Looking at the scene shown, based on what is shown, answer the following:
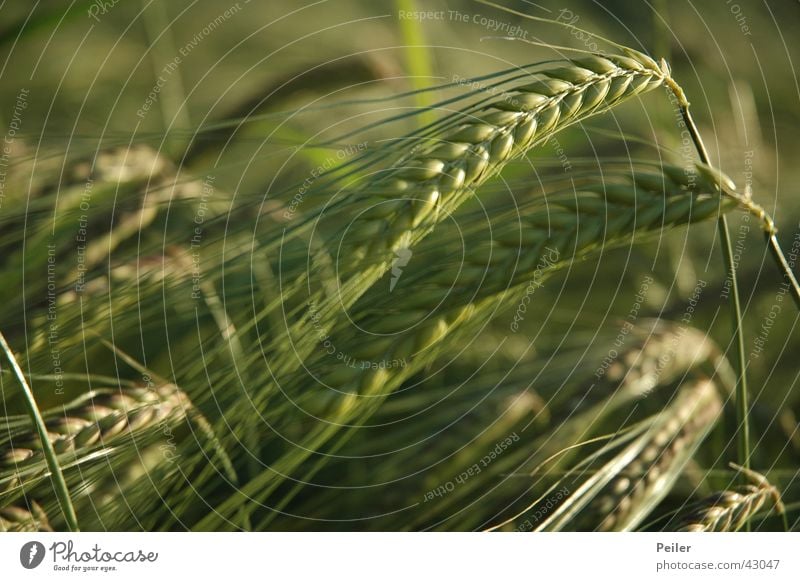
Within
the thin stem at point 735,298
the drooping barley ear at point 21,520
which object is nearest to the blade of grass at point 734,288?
the thin stem at point 735,298

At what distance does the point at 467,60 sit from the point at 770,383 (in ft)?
2.33

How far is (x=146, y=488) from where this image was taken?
2.43 feet

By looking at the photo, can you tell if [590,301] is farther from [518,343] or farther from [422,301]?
[422,301]

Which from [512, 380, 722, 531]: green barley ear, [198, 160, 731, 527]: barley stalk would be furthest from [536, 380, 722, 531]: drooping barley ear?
[198, 160, 731, 527]: barley stalk

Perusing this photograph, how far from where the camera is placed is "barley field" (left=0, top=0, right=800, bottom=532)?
66cm

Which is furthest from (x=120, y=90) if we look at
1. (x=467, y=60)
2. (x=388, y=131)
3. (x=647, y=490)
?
(x=647, y=490)

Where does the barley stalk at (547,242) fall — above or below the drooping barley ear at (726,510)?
above

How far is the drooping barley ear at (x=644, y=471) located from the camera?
78 cm

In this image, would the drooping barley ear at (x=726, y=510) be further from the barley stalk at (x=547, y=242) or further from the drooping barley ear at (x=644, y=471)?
the barley stalk at (x=547, y=242)

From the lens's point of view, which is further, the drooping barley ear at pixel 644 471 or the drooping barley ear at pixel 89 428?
the drooping barley ear at pixel 644 471
